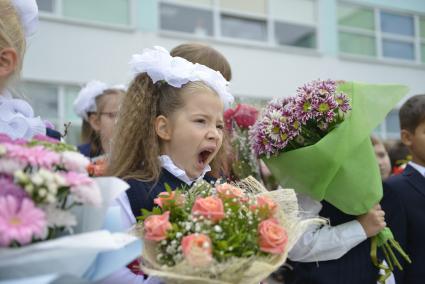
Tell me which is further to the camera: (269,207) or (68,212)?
(269,207)

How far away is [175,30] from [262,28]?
2.40 metres

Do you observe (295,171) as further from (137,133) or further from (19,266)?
(19,266)

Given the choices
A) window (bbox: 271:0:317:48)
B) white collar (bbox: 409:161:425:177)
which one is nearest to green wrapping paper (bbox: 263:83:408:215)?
white collar (bbox: 409:161:425:177)

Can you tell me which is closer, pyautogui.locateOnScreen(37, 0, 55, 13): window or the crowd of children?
the crowd of children

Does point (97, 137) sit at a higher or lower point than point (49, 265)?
higher

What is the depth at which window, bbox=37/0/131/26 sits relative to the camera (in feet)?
33.1

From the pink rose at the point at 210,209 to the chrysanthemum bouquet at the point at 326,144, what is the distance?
102 cm

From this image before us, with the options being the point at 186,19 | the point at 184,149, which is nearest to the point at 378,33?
the point at 186,19

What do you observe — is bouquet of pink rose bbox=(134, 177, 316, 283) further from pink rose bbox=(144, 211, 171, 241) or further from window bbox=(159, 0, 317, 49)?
window bbox=(159, 0, 317, 49)

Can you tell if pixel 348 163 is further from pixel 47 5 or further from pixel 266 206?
pixel 47 5

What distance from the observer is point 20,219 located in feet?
3.48

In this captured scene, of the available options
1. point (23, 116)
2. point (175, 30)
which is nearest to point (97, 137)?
point (23, 116)

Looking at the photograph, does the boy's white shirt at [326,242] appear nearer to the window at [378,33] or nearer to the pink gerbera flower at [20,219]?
the pink gerbera flower at [20,219]

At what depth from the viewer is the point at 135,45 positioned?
10.8 m
